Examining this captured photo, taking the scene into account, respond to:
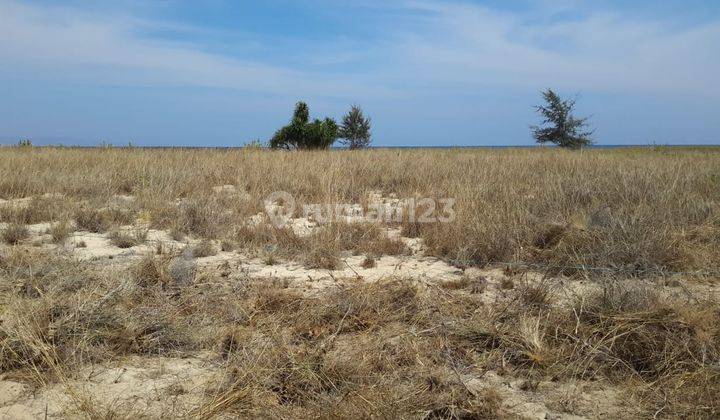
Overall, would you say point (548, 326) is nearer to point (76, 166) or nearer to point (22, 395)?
point (22, 395)

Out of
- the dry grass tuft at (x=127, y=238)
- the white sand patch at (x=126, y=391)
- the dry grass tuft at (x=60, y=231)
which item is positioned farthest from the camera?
the dry grass tuft at (x=60, y=231)

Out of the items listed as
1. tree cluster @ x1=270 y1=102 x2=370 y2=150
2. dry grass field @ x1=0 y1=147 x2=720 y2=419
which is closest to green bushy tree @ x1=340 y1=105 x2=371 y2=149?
tree cluster @ x1=270 y1=102 x2=370 y2=150

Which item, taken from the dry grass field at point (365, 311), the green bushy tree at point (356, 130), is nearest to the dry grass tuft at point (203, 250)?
the dry grass field at point (365, 311)

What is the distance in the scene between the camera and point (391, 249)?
15.0ft

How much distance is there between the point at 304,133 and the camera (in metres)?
18.9

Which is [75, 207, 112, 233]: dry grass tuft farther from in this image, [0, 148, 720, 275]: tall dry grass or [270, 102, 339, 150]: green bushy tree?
[270, 102, 339, 150]: green bushy tree

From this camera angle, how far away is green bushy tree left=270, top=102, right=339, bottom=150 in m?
19.0

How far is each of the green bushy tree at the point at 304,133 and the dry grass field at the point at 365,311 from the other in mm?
13171

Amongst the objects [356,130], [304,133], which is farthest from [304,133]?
[356,130]

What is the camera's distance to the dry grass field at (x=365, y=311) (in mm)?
2244

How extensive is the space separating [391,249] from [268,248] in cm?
113

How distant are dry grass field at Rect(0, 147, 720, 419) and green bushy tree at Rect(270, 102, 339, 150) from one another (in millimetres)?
13171

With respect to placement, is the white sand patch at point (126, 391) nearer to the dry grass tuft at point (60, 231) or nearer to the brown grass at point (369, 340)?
the brown grass at point (369, 340)

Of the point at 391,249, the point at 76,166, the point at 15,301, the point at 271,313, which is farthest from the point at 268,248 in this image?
the point at 76,166
